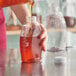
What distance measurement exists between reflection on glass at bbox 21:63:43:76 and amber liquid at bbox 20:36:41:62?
2.2 inches

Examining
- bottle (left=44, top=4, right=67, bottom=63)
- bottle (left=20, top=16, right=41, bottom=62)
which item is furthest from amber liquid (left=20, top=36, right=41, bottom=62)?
bottle (left=44, top=4, right=67, bottom=63)

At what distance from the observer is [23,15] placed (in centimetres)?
165

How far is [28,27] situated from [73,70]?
1.09ft

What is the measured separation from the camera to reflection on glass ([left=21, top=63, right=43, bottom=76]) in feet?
3.10

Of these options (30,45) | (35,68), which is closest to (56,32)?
(30,45)

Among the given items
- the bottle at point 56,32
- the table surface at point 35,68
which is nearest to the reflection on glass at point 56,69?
the table surface at point 35,68

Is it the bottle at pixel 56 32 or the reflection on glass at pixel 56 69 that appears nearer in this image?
the reflection on glass at pixel 56 69

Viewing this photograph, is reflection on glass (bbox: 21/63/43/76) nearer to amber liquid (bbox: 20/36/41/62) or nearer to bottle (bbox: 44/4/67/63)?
amber liquid (bbox: 20/36/41/62)

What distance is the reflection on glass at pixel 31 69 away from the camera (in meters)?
0.94

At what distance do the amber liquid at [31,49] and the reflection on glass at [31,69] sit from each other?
0.05 meters

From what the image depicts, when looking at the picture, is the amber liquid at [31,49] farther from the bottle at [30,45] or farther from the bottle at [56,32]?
the bottle at [56,32]

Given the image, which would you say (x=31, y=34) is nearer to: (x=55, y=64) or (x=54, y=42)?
(x=55, y=64)

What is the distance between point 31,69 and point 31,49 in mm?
180

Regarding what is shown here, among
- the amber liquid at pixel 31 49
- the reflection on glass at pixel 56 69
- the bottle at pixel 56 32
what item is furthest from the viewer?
the bottle at pixel 56 32
